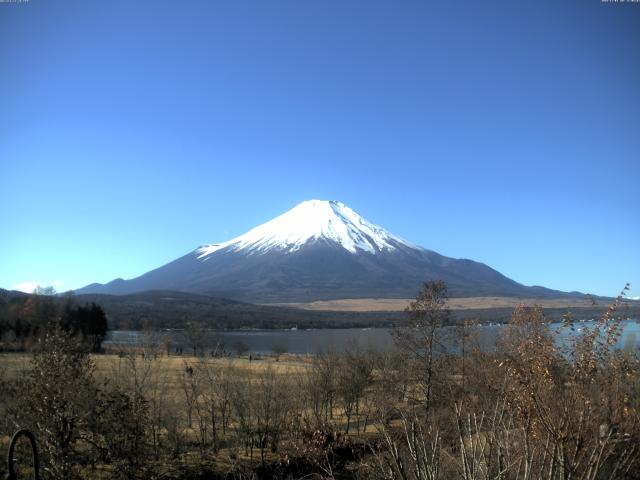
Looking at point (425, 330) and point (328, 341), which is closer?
point (425, 330)

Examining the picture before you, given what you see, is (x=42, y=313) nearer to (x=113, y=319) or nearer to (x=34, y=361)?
(x=34, y=361)

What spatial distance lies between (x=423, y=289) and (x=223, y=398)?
10.6m

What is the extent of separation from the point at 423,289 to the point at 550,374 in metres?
20.3

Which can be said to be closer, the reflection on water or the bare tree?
the reflection on water

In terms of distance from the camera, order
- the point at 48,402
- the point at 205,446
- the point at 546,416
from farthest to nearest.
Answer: the point at 205,446, the point at 48,402, the point at 546,416

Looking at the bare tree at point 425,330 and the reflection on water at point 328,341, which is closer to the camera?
the reflection on water at point 328,341

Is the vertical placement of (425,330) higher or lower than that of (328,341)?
higher

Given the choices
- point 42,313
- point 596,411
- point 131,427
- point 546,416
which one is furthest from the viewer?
point 42,313

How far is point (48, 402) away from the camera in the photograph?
12477 mm

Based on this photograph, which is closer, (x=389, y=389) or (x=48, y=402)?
(x=48, y=402)

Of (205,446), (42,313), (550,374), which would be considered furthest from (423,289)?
(42,313)

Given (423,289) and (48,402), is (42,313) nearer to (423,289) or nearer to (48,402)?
(423,289)

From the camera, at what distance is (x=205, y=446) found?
2328 centimetres

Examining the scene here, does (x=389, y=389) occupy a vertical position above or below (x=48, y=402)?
below
